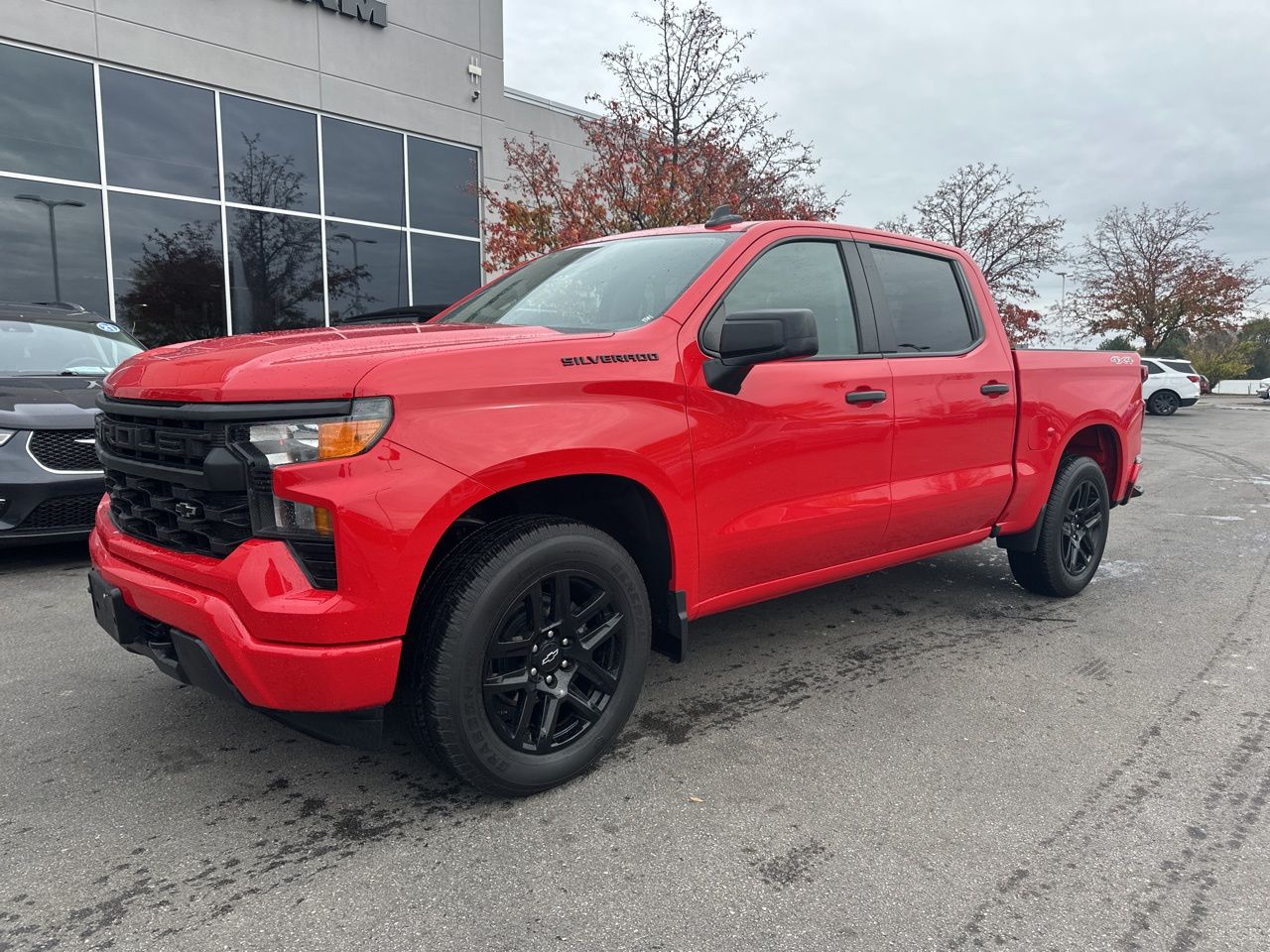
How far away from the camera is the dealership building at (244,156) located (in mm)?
11398

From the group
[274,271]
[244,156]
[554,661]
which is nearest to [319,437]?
[554,661]

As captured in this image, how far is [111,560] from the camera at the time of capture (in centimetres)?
279

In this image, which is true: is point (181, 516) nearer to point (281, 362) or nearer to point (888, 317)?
point (281, 362)

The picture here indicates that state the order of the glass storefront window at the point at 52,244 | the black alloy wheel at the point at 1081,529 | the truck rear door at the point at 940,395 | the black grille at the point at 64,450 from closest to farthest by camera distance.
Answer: the truck rear door at the point at 940,395 < the black alloy wheel at the point at 1081,529 < the black grille at the point at 64,450 < the glass storefront window at the point at 52,244

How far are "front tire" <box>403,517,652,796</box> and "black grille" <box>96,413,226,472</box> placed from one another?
0.72 m

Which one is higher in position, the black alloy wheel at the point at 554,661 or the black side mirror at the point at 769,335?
the black side mirror at the point at 769,335

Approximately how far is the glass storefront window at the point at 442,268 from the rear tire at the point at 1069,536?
12.0 meters

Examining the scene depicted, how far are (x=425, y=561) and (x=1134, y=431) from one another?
4634 millimetres

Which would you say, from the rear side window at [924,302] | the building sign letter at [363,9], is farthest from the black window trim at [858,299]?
the building sign letter at [363,9]

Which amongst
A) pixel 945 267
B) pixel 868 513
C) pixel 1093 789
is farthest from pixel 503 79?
pixel 1093 789

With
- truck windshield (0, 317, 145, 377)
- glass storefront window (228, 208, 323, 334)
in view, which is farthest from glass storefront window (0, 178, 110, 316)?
truck windshield (0, 317, 145, 377)

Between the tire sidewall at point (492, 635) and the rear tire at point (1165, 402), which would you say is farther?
the rear tire at point (1165, 402)

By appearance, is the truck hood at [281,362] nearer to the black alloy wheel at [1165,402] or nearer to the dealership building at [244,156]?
the dealership building at [244,156]

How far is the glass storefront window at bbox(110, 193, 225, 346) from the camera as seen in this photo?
12.1 m
